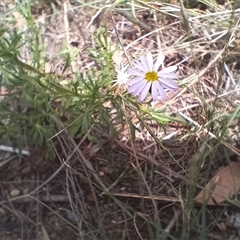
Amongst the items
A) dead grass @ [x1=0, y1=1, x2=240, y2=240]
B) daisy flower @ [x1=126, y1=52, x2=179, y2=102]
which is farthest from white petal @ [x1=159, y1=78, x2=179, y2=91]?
dead grass @ [x1=0, y1=1, x2=240, y2=240]

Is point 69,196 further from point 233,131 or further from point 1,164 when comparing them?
point 233,131

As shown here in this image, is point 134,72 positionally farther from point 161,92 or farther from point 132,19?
point 132,19

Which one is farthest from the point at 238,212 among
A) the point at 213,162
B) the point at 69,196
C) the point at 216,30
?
the point at 216,30

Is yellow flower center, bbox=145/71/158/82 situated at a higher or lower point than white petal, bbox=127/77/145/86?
lower

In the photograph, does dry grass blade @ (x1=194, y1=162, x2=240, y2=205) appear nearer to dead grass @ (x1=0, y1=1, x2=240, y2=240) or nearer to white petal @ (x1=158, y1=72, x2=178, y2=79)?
dead grass @ (x1=0, y1=1, x2=240, y2=240)

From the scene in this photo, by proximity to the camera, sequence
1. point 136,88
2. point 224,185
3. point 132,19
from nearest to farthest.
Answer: point 136,88 < point 224,185 < point 132,19

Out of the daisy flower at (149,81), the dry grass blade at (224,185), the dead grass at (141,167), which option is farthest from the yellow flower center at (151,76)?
the dry grass blade at (224,185)

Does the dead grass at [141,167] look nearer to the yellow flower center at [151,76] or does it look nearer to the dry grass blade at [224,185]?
the dry grass blade at [224,185]

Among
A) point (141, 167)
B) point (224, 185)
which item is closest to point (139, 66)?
point (141, 167)
